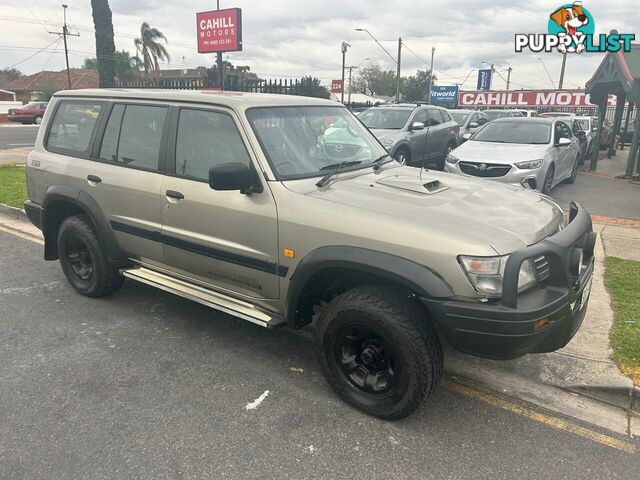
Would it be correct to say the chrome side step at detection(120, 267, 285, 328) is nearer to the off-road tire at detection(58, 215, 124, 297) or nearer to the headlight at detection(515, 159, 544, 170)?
the off-road tire at detection(58, 215, 124, 297)

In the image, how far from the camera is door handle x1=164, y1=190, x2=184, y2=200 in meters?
3.68

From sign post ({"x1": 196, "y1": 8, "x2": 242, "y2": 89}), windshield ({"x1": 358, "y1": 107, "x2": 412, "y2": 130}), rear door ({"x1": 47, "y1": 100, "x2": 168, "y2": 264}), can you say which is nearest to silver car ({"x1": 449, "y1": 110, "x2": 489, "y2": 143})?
windshield ({"x1": 358, "y1": 107, "x2": 412, "y2": 130})

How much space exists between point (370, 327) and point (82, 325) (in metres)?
2.71

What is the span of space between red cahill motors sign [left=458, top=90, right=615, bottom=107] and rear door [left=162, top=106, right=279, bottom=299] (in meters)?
38.5

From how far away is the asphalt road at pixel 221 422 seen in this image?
8.66 ft

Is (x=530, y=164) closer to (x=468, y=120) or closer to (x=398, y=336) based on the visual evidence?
(x=398, y=336)

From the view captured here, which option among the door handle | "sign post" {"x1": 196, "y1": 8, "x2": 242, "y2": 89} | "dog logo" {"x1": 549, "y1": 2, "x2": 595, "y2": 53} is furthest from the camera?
"sign post" {"x1": 196, "y1": 8, "x2": 242, "y2": 89}

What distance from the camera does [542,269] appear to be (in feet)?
9.07

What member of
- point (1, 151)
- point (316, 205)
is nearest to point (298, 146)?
point (316, 205)

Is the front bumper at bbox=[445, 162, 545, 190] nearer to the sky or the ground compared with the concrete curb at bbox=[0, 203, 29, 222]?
nearer to the sky

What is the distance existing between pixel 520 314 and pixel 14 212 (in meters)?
8.08

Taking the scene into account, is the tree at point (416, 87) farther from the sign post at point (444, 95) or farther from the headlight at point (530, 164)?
the headlight at point (530, 164)

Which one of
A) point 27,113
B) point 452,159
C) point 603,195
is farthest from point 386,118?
point 27,113

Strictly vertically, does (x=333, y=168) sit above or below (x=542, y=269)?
above
